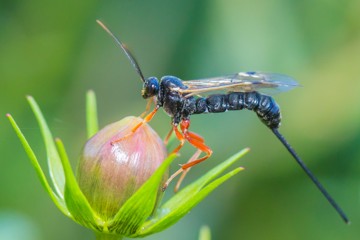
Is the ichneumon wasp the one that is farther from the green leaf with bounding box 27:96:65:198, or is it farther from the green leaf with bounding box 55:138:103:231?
the green leaf with bounding box 55:138:103:231

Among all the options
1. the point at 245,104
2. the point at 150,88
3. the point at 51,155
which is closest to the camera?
the point at 51,155

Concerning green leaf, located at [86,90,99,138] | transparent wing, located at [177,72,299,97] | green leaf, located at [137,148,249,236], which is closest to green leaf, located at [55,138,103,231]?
green leaf, located at [137,148,249,236]

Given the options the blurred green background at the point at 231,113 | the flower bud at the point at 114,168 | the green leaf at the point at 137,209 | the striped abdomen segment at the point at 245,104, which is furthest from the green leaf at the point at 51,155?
the blurred green background at the point at 231,113

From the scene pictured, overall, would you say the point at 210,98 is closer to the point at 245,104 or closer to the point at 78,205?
the point at 245,104

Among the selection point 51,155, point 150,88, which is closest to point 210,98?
point 150,88

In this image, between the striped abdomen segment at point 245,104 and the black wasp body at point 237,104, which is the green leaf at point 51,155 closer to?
the black wasp body at point 237,104

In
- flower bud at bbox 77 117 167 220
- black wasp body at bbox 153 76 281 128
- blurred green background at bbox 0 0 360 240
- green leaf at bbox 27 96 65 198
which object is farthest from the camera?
blurred green background at bbox 0 0 360 240

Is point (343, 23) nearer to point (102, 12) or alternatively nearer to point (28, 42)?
point (102, 12)
